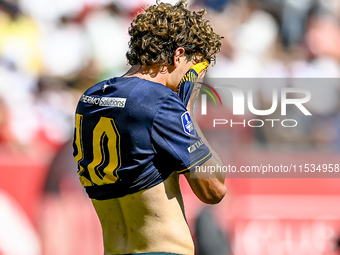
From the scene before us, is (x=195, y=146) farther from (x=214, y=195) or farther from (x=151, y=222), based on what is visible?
(x=151, y=222)

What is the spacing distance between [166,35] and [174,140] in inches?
19.0

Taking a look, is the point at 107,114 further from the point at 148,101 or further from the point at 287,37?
the point at 287,37

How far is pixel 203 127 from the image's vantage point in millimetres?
4383

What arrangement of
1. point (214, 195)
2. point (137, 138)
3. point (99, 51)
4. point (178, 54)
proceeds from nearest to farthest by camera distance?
1. point (137, 138)
2. point (214, 195)
3. point (178, 54)
4. point (99, 51)

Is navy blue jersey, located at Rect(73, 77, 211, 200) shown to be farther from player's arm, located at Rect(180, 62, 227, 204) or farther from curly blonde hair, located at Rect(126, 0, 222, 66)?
curly blonde hair, located at Rect(126, 0, 222, 66)

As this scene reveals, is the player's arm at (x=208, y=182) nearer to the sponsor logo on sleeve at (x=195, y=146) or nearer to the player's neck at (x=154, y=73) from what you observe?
the sponsor logo on sleeve at (x=195, y=146)

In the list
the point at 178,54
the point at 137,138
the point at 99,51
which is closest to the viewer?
the point at 137,138

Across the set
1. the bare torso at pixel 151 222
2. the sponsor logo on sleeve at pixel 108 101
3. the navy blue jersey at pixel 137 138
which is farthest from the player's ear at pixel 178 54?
the bare torso at pixel 151 222

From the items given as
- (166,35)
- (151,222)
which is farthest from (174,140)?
(166,35)

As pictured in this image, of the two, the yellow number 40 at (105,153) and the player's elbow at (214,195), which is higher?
the yellow number 40 at (105,153)

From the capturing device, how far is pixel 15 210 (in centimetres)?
418

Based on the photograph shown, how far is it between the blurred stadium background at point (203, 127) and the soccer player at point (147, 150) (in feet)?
7.80

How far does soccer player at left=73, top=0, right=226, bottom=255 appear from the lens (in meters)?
1.71

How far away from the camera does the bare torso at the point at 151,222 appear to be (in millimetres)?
1759
